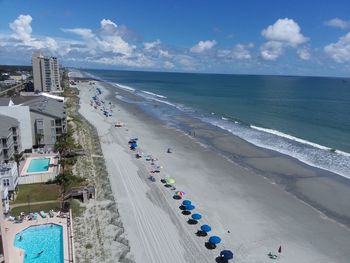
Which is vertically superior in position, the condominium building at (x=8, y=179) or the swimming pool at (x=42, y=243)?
the condominium building at (x=8, y=179)

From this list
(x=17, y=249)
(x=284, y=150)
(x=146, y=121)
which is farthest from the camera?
(x=146, y=121)

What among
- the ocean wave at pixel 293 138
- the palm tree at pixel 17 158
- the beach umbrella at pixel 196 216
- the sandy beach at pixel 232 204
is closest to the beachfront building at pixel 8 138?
the palm tree at pixel 17 158

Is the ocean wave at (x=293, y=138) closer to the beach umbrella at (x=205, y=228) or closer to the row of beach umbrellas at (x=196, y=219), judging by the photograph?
the row of beach umbrellas at (x=196, y=219)

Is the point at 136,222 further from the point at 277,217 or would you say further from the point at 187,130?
the point at 187,130

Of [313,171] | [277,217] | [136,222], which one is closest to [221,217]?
[277,217]

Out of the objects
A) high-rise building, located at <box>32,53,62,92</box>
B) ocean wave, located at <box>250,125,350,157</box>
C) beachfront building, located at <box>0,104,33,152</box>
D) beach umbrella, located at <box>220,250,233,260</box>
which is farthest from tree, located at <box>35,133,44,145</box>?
high-rise building, located at <box>32,53,62,92</box>

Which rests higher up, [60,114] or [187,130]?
[60,114]
